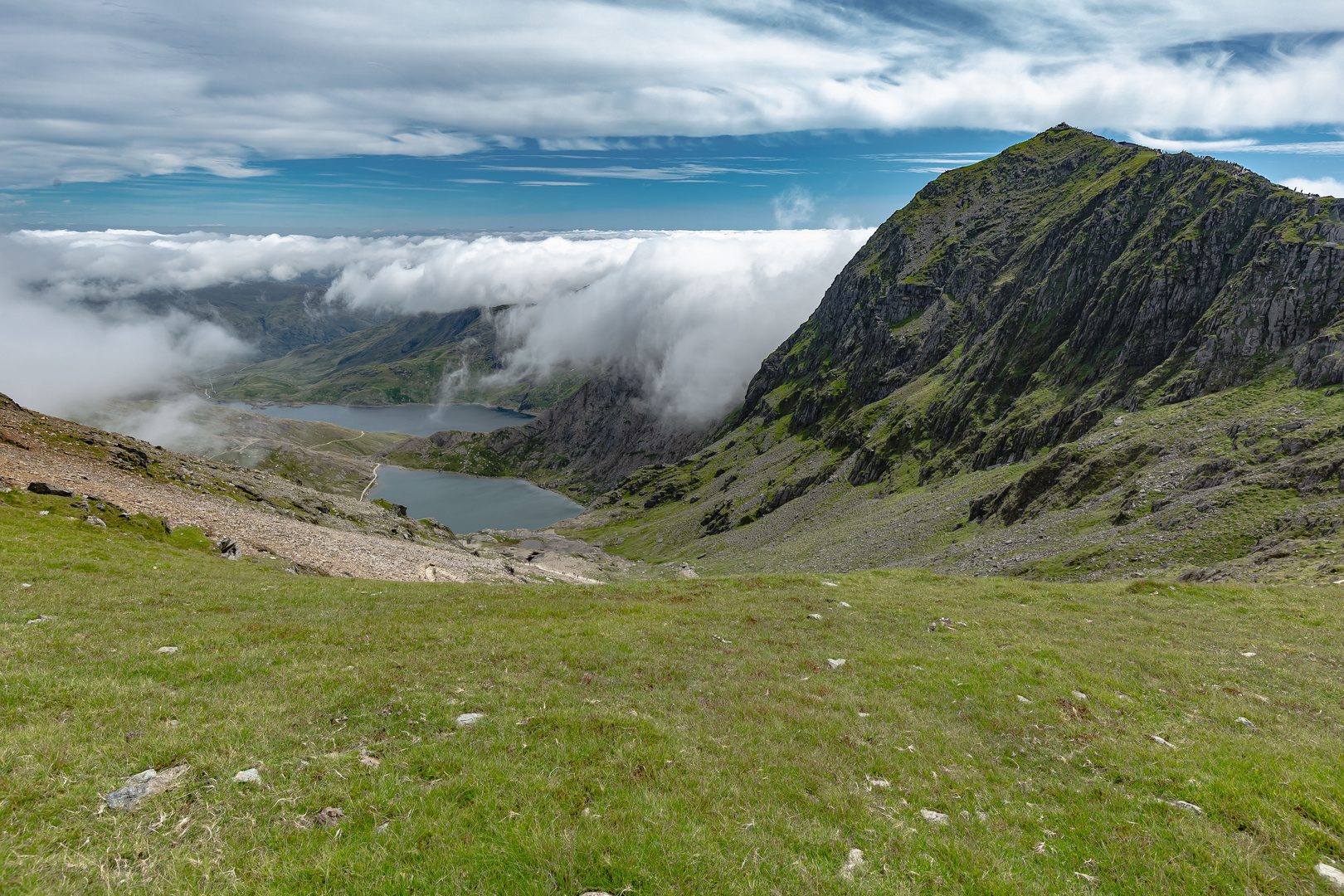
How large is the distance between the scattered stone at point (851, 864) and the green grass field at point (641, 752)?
10 centimetres

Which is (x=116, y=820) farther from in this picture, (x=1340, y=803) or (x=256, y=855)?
(x=1340, y=803)

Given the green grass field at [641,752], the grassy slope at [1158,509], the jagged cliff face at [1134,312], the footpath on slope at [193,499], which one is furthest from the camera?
the jagged cliff face at [1134,312]

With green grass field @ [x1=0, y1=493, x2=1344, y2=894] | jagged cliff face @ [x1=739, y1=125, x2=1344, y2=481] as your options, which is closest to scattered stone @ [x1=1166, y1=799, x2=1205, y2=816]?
green grass field @ [x1=0, y1=493, x2=1344, y2=894]

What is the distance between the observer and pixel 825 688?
1823 cm

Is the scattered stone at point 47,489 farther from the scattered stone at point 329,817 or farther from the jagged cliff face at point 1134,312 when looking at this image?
the jagged cliff face at point 1134,312

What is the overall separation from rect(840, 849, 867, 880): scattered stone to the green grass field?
102 mm

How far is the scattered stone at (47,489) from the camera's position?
39.7m

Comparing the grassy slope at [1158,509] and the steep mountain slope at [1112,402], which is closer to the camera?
the grassy slope at [1158,509]

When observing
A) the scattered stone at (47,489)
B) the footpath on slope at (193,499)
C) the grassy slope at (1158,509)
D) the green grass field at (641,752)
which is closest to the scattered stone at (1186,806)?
the green grass field at (641,752)

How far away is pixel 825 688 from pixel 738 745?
5511 millimetres

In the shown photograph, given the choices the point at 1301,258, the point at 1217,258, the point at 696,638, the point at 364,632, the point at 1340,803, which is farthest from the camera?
the point at 1217,258

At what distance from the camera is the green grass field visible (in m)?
8.98

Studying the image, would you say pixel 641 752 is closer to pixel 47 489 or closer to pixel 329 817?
pixel 329 817

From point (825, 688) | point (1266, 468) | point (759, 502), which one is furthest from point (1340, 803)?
point (759, 502)
